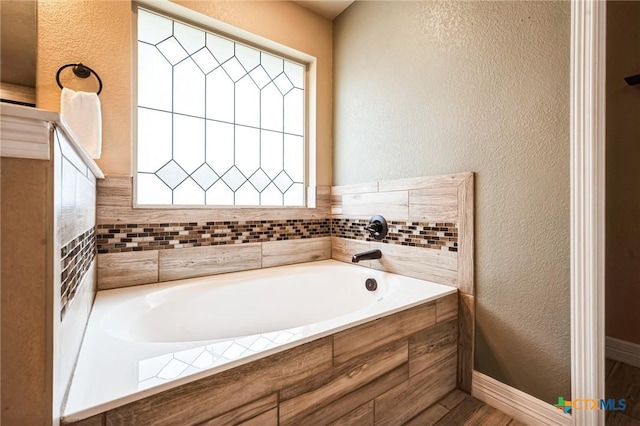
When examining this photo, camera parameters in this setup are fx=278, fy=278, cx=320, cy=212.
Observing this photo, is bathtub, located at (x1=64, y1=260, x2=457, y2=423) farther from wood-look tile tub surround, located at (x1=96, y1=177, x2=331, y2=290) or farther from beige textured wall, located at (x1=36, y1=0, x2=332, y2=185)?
beige textured wall, located at (x1=36, y1=0, x2=332, y2=185)

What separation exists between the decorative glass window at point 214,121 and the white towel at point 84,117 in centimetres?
32

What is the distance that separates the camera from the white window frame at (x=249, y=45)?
65.4 inches

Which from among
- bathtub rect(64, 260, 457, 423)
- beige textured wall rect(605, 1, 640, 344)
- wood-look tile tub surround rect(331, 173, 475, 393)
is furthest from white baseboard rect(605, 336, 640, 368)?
bathtub rect(64, 260, 457, 423)

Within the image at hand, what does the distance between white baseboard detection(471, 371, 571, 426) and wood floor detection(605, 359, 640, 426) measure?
288 millimetres

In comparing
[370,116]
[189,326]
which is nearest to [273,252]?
[189,326]

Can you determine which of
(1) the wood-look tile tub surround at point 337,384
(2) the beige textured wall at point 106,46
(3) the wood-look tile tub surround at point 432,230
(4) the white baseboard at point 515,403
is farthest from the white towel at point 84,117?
(4) the white baseboard at point 515,403

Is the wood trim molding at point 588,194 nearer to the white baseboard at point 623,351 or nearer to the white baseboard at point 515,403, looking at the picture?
the white baseboard at point 515,403

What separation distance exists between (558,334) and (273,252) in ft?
5.40

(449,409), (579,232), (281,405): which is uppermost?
(579,232)

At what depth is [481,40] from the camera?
1439mm

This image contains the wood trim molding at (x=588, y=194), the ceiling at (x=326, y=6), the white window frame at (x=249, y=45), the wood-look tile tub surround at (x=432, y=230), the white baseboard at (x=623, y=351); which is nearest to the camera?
the wood trim molding at (x=588, y=194)

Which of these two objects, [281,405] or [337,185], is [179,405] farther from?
[337,185]

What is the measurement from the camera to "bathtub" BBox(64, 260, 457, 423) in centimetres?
71

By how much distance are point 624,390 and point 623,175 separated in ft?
4.28
